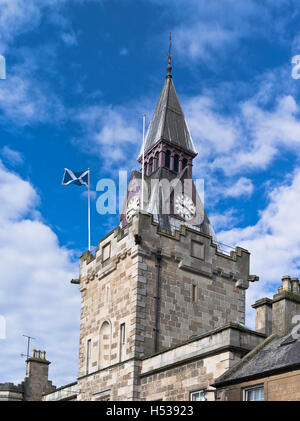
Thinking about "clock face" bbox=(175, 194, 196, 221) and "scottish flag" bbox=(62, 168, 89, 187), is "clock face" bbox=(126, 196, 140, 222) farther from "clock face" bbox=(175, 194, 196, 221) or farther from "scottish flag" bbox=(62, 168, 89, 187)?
"scottish flag" bbox=(62, 168, 89, 187)

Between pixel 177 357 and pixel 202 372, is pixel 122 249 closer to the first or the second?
pixel 177 357

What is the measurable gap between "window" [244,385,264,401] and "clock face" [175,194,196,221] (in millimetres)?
29715

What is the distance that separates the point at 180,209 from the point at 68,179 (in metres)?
14.1

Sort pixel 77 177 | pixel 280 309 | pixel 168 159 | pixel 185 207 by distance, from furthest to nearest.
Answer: pixel 168 159
pixel 185 207
pixel 77 177
pixel 280 309

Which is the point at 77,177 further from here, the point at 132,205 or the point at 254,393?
the point at 254,393

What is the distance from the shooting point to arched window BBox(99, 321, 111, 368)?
34.3 metres

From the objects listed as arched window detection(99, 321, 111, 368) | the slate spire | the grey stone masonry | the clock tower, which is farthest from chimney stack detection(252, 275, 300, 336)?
the slate spire

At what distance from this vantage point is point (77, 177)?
132ft

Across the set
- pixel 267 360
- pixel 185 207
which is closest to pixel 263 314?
pixel 267 360

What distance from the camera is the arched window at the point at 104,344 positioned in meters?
34.3

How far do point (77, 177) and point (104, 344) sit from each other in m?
11.0

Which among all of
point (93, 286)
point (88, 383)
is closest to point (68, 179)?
Answer: point (93, 286)
